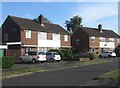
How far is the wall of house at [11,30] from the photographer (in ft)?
192

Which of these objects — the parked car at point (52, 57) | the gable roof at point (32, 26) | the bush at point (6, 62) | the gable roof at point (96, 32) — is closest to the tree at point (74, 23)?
the gable roof at point (96, 32)

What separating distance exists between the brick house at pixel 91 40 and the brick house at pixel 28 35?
15.6 m

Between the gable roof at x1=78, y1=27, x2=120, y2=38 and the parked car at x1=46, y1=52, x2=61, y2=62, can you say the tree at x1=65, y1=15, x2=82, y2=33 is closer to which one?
the gable roof at x1=78, y1=27, x2=120, y2=38

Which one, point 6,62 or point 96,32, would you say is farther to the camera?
point 96,32

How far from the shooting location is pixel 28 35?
59.6m

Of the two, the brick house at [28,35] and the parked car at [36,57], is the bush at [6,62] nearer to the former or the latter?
the parked car at [36,57]

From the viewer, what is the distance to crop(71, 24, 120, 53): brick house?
84.8 meters

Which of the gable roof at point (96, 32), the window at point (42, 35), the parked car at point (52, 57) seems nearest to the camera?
the parked car at point (52, 57)

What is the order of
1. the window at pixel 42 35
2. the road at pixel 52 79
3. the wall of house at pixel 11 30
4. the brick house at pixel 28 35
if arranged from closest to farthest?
the road at pixel 52 79 < the brick house at pixel 28 35 < the wall of house at pixel 11 30 < the window at pixel 42 35

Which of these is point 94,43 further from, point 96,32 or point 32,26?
point 32,26

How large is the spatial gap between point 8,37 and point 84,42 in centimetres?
2909

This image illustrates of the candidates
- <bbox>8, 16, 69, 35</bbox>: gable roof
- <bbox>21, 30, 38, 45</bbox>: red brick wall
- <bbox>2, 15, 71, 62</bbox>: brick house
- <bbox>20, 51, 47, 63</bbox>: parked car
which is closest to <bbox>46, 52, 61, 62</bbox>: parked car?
<bbox>20, 51, 47, 63</bbox>: parked car

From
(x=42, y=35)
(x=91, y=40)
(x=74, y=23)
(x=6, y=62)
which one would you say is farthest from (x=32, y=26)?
(x=74, y=23)

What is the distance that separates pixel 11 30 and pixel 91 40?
99.3 ft
